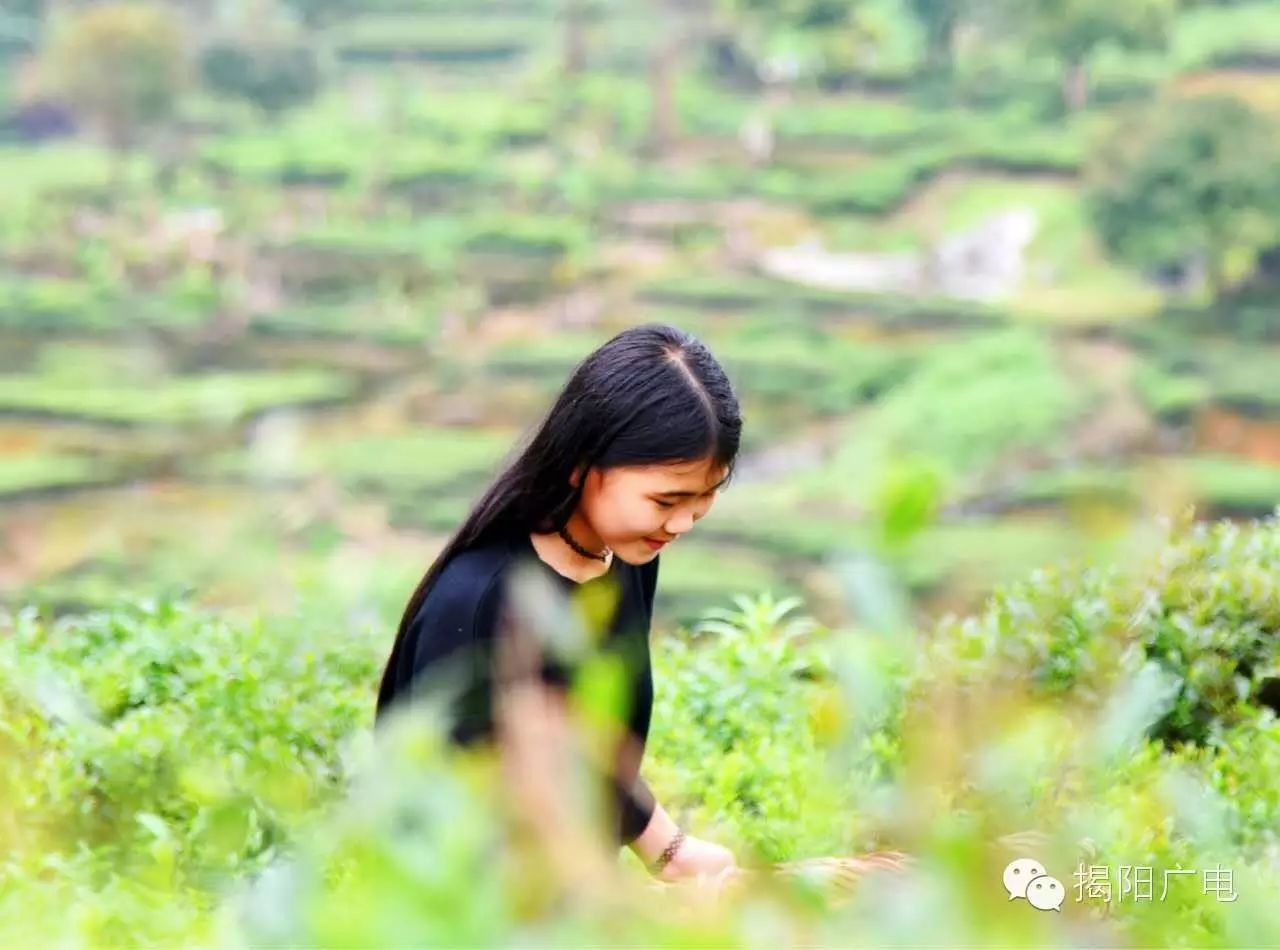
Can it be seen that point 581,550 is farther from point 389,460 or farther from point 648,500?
point 389,460

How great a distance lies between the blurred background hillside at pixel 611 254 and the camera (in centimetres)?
934

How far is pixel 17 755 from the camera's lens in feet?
6.48

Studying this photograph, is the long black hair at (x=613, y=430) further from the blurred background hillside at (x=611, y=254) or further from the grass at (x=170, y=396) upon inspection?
the grass at (x=170, y=396)

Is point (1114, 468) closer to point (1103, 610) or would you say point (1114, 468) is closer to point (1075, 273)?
point (1075, 273)

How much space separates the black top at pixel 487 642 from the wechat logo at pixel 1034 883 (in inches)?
19.7

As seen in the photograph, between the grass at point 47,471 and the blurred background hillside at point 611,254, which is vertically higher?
the blurred background hillside at point 611,254

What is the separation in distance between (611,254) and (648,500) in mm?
9180

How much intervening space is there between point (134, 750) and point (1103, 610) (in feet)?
3.73

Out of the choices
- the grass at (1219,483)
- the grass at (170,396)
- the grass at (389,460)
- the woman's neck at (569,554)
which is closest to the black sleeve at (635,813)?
the woman's neck at (569,554)

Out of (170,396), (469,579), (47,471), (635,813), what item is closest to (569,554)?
(469,579)

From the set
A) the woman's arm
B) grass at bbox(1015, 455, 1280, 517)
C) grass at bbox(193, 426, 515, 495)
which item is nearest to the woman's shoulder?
the woman's arm

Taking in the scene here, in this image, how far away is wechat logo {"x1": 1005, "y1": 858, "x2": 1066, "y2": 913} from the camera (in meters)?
0.81

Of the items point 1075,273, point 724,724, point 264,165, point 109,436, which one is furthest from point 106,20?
point 724,724

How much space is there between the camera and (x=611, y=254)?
10.6 meters
